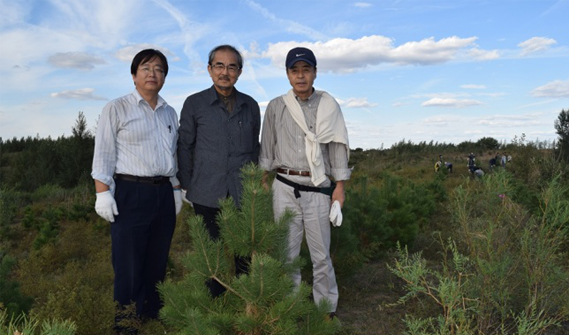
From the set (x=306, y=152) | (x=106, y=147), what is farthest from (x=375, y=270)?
(x=106, y=147)

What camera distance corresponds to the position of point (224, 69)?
11.7 feet

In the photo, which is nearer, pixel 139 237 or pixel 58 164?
pixel 139 237

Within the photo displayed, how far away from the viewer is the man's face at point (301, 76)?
12.0 ft

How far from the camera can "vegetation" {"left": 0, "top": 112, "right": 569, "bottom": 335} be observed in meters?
2.40

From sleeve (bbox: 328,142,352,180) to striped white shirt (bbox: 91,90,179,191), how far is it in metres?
1.27

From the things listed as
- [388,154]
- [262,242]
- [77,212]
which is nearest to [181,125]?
[262,242]

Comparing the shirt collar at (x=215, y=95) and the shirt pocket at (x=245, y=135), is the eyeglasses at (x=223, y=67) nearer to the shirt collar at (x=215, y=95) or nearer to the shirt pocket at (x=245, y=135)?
the shirt collar at (x=215, y=95)

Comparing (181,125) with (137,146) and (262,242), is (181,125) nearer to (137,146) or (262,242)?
(137,146)

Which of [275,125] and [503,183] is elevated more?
[275,125]

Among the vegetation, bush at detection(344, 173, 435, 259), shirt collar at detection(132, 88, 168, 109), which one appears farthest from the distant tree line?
shirt collar at detection(132, 88, 168, 109)

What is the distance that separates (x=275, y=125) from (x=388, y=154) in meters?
28.5

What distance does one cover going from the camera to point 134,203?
3586 millimetres

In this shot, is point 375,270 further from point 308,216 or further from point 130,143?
point 130,143

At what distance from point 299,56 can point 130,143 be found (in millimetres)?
1433
